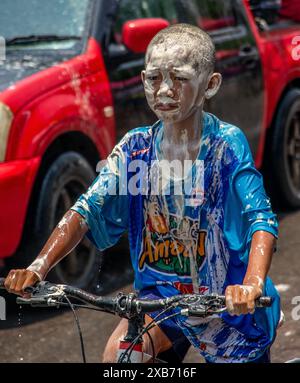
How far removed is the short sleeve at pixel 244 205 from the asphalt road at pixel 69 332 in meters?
2.29

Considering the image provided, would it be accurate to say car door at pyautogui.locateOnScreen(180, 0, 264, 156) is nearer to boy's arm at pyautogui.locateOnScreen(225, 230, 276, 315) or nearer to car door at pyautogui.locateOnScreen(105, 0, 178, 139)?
car door at pyautogui.locateOnScreen(105, 0, 178, 139)

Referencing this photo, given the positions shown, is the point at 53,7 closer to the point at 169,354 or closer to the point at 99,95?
the point at 99,95

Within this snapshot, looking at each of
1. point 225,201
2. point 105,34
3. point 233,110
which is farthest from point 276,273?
point 225,201

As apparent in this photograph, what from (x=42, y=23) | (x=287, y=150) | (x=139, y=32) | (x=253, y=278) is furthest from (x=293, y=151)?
(x=253, y=278)

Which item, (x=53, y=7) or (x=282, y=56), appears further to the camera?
(x=282, y=56)

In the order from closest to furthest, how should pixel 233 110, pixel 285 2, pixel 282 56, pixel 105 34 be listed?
pixel 105 34 < pixel 233 110 < pixel 282 56 < pixel 285 2

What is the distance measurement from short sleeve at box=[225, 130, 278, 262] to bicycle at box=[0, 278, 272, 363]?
0.42 meters

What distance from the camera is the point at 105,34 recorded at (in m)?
7.08

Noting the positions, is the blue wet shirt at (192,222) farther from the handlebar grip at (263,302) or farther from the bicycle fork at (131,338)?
the handlebar grip at (263,302)

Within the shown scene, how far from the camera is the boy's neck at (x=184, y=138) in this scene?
364 cm

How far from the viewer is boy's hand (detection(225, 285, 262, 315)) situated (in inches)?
118

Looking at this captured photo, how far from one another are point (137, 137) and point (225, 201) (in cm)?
38
